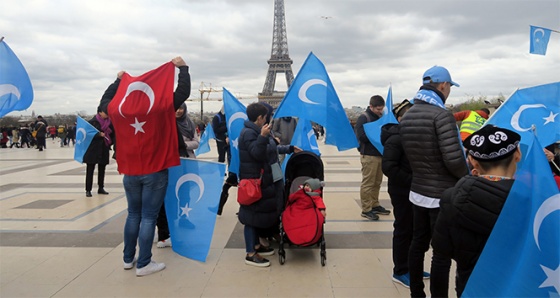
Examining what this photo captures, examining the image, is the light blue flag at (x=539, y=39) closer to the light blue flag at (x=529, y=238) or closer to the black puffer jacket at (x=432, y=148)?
the black puffer jacket at (x=432, y=148)

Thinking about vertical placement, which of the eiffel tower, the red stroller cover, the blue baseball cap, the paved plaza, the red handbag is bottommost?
the paved plaza

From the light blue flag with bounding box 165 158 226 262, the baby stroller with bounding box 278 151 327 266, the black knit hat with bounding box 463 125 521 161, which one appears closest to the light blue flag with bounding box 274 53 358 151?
the baby stroller with bounding box 278 151 327 266

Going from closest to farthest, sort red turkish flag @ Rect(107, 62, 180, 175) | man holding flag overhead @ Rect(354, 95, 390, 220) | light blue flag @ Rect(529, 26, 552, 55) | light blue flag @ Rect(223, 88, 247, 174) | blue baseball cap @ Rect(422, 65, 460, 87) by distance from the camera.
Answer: blue baseball cap @ Rect(422, 65, 460, 87)
red turkish flag @ Rect(107, 62, 180, 175)
light blue flag @ Rect(223, 88, 247, 174)
man holding flag overhead @ Rect(354, 95, 390, 220)
light blue flag @ Rect(529, 26, 552, 55)

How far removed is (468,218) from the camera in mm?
1875

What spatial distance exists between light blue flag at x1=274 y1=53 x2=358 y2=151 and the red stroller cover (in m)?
0.84

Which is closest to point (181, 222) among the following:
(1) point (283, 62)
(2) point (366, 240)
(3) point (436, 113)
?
(2) point (366, 240)

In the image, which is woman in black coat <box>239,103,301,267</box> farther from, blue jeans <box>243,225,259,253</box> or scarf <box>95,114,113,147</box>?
scarf <box>95,114,113,147</box>

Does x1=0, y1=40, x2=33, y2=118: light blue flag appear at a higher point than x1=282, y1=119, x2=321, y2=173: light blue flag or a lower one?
higher

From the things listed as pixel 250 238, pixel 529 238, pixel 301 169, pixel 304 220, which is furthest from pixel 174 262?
pixel 529 238

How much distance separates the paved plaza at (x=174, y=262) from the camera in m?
3.28

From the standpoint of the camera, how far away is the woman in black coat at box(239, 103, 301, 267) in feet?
12.1

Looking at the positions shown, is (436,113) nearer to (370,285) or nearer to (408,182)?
(408,182)

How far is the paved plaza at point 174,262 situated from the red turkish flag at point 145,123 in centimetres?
105

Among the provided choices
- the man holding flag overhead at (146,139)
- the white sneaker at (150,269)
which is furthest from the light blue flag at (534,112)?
the white sneaker at (150,269)
